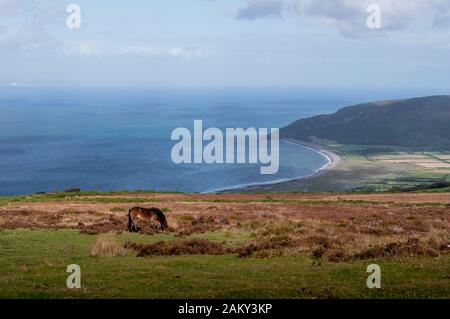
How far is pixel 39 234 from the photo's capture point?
26547mm

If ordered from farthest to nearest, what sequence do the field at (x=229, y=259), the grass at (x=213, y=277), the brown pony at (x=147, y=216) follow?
1. the brown pony at (x=147, y=216)
2. the field at (x=229, y=259)
3. the grass at (x=213, y=277)

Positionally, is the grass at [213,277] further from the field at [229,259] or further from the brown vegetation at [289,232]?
the brown vegetation at [289,232]

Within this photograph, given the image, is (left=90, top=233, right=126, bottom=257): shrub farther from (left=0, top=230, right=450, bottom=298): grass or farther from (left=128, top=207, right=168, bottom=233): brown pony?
(left=128, top=207, right=168, bottom=233): brown pony

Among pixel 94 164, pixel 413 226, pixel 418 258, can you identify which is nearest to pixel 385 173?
pixel 94 164

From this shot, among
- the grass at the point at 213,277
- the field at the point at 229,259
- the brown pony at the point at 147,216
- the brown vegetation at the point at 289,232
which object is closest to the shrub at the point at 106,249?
the field at the point at 229,259

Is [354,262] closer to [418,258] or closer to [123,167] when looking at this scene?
[418,258]

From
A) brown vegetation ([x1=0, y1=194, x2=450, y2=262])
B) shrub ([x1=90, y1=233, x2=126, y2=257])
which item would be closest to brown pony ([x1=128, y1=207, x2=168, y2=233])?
brown vegetation ([x1=0, y1=194, x2=450, y2=262])

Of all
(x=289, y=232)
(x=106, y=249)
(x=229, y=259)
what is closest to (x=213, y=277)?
(x=229, y=259)

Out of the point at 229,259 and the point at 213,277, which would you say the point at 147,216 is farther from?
the point at 213,277

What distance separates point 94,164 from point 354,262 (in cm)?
16886

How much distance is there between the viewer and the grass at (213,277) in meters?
13.6

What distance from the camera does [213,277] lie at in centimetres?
1584

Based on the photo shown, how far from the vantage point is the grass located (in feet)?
44.6

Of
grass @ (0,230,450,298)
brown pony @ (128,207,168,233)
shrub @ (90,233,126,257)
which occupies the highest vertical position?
brown pony @ (128,207,168,233)
